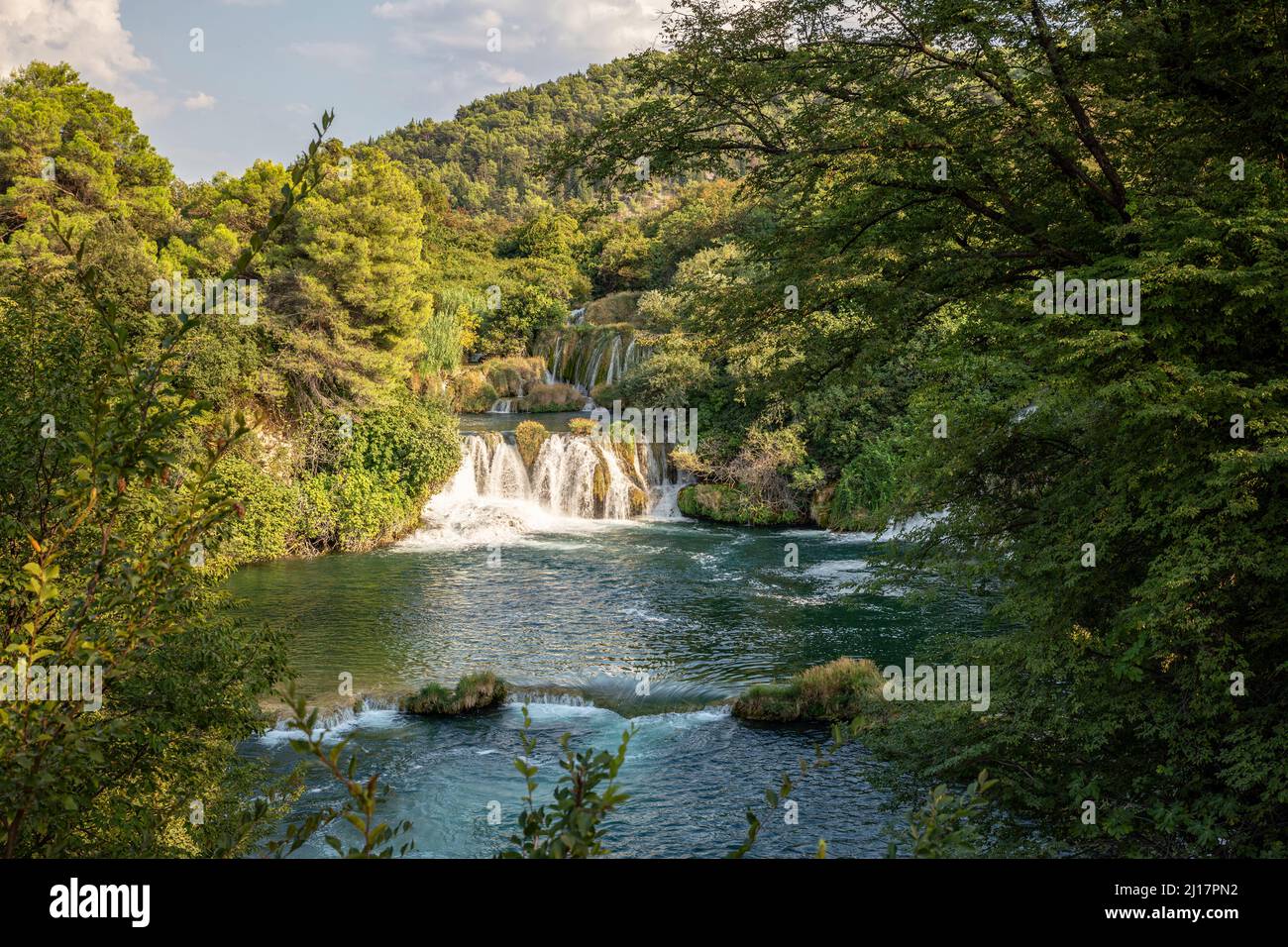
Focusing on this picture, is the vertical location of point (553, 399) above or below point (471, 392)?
below

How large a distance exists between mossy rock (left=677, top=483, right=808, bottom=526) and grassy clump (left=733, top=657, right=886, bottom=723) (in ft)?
41.4

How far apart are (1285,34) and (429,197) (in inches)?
1749

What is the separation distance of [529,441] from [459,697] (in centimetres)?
1435

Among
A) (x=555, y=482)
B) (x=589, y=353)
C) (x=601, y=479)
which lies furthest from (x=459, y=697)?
(x=589, y=353)

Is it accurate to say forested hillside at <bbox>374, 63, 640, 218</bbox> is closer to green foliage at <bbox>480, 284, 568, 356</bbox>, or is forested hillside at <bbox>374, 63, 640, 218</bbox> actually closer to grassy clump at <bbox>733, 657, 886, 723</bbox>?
green foliage at <bbox>480, 284, 568, 356</bbox>

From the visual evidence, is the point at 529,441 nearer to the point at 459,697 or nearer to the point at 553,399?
the point at 553,399

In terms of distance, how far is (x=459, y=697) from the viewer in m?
13.3

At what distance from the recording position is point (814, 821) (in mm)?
10047

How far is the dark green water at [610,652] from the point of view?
10398 mm

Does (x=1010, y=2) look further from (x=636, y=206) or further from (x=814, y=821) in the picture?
(x=636, y=206)

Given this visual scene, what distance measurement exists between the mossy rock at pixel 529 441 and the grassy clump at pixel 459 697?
13.8 meters

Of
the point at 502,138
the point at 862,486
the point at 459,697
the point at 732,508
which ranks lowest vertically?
the point at 459,697

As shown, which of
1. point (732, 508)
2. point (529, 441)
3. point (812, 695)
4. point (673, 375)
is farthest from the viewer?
point (673, 375)

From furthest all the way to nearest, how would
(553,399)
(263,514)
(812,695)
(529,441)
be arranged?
1. (553,399)
2. (529,441)
3. (263,514)
4. (812,695)
